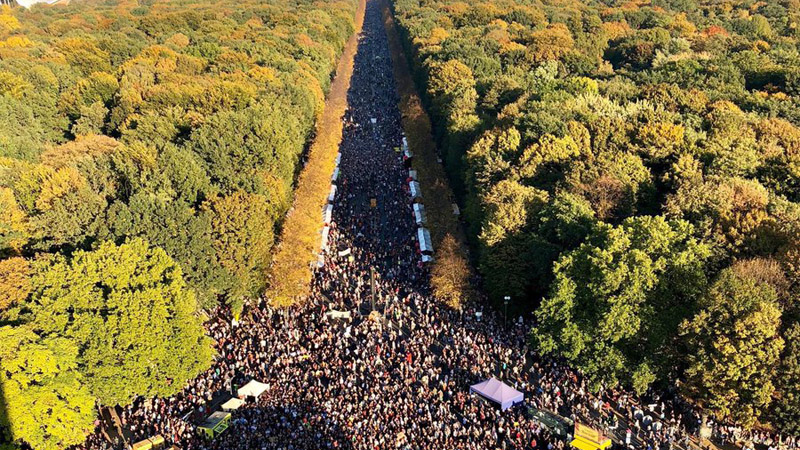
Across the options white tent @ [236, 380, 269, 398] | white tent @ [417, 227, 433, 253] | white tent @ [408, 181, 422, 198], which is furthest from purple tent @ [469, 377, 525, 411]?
white tent @ [408, 181, 422, 198]

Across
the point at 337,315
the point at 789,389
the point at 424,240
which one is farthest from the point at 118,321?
the point at 789,389

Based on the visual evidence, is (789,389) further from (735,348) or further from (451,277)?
(451,277)

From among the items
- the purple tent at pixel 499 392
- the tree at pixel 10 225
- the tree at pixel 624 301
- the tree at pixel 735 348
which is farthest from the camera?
the tree at pixel 10 225

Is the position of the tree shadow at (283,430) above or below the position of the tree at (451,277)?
below

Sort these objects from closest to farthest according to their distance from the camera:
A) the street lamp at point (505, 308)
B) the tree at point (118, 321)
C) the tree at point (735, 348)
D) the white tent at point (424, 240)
A: the tree at point (735, 348) → the tree at point (118, 321) → the street lamp at point (505, 308) → the white tent at point (424, 240)

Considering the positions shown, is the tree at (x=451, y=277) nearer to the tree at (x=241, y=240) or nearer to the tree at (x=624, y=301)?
the tree at (x=624, y=301)

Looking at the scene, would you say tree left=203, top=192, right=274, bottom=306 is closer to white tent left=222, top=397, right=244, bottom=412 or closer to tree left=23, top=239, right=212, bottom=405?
tree left=23, top=239, right=212, bottom=405

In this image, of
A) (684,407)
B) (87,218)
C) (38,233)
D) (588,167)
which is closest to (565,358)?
(684,407)

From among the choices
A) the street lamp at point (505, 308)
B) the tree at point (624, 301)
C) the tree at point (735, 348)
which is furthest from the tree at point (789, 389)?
the street lamp at point (505, 308)
